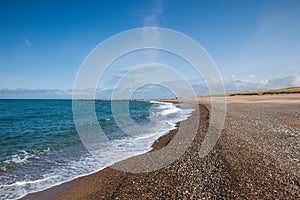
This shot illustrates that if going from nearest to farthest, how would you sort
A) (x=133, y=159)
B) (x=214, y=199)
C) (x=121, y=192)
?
(x=214, y=199) < (x=121, y=192) < (x=133, y=159)

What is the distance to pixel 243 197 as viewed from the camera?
17.7 feet

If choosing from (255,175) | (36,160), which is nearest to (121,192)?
(255,175)

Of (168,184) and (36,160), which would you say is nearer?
(168,184)

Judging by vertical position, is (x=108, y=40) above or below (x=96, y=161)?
above

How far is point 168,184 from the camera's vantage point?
6.49 meters

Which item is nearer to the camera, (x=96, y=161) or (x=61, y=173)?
(x=61, y=173)

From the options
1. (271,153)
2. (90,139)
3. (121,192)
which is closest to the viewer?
(121,192)

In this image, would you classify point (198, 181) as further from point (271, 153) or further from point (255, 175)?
point (271, 153)

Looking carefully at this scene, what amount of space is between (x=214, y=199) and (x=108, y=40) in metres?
9.15

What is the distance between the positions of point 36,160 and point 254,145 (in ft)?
38.7

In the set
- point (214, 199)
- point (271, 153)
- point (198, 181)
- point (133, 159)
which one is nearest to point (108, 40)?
point (133, 159)

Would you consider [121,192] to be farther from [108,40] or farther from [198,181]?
[108,40]

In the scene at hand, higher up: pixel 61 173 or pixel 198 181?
pixel 198 181

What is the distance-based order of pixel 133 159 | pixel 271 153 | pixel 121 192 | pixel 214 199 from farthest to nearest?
pixel 133 159, pixel 271 153, pixel 121 192, pixel 214 199
